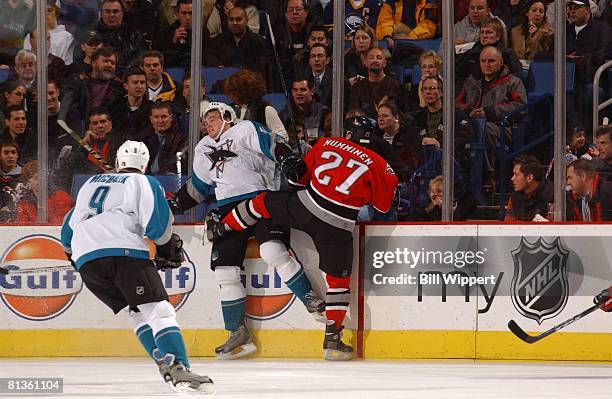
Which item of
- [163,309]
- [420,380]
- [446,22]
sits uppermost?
[446,22]

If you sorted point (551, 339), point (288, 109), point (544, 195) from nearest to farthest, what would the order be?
point (551, 339) < point (544, 195) < point (288, 109)

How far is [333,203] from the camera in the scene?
17.4 ft

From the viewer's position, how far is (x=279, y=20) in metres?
6.23

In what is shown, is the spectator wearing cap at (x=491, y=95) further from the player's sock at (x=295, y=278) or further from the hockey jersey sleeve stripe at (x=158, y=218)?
the hockey jersey sleeve stripe at (x=158, y=218)

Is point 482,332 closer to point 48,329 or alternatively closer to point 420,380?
point 420,380

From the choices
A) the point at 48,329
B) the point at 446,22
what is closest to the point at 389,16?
the point at 446,22

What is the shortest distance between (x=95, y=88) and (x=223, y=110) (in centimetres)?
95

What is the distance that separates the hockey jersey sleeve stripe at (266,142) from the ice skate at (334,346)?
89cm

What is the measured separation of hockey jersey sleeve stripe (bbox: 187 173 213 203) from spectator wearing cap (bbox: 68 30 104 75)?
1.06 metres

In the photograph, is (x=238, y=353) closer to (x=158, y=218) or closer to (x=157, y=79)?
(x=158, y=218)

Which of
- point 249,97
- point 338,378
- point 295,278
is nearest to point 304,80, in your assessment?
point 249,97

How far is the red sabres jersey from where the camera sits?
5.31 metres

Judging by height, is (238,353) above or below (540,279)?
below

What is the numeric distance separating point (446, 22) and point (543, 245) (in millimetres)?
1287
